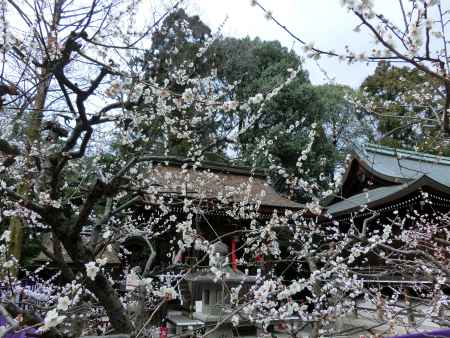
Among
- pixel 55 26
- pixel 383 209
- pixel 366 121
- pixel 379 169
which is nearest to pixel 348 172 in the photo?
pixel 379 169

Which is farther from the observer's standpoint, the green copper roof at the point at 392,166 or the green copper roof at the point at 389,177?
the green copper roof at the point at 392,166

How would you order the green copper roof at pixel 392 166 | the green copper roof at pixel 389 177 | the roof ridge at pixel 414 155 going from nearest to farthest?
the roof ridge at pixel 414 155, the green copper roof at pixel 389 177, the green copper roof at pixel 392 166

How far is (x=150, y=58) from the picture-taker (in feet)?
15.2

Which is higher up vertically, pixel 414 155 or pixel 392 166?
pixel 392 166

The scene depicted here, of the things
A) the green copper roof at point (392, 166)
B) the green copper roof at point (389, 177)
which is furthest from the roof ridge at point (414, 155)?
the green copper roof at point (392, 166)

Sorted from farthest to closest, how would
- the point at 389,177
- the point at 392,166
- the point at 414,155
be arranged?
the point at 392,166 < the point at 389,177 < the point at 414,155

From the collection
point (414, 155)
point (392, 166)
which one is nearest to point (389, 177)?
point (392, 166)

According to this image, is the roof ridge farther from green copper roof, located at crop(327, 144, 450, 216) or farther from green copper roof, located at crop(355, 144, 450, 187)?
green copper roof, located at crop(355, 144, 450, 187)

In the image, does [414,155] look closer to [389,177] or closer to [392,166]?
[389,177]

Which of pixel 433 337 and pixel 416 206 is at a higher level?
pixel 416 206

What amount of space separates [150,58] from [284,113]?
1480 centimetres

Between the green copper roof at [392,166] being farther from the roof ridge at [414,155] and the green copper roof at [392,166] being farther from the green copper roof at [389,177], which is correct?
the roof ridge at [414,155]

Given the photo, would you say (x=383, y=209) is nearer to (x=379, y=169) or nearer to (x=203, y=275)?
(x=379, y=169)

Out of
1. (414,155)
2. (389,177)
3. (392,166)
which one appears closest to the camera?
(414,155)
